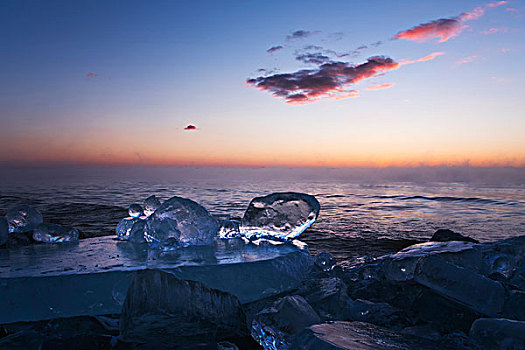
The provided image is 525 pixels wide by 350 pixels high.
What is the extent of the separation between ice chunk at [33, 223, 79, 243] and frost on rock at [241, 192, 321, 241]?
6.52 feet

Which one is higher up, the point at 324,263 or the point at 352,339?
the point at 352,339

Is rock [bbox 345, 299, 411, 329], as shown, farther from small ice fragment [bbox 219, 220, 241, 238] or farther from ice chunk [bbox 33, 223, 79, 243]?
ice chunk [bbox 33, 223, 79, 243]

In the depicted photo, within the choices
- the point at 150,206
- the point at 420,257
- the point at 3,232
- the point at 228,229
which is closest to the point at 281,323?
the point at 420,257

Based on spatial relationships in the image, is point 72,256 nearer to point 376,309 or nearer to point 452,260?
point 376,309

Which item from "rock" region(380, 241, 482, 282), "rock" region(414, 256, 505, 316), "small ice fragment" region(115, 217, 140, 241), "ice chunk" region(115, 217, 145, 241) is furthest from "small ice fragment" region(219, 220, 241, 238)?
"rock" region(414, 256, 505, 316)

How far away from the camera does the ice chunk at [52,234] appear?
3.53m

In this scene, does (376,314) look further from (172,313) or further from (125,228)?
(125,228)

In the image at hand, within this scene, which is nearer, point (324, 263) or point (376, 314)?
point (376, 314)

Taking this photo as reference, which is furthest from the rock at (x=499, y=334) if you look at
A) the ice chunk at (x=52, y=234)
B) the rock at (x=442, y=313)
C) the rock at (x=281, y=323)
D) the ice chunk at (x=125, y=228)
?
the ice chunk at (x=52, y=234)

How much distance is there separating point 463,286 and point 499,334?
63 cm

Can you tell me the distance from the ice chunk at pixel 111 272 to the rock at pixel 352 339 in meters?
0.97

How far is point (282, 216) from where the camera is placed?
350 centimetres

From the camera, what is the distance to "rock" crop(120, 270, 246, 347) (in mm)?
1728

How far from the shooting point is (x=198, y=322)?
5.91ft
